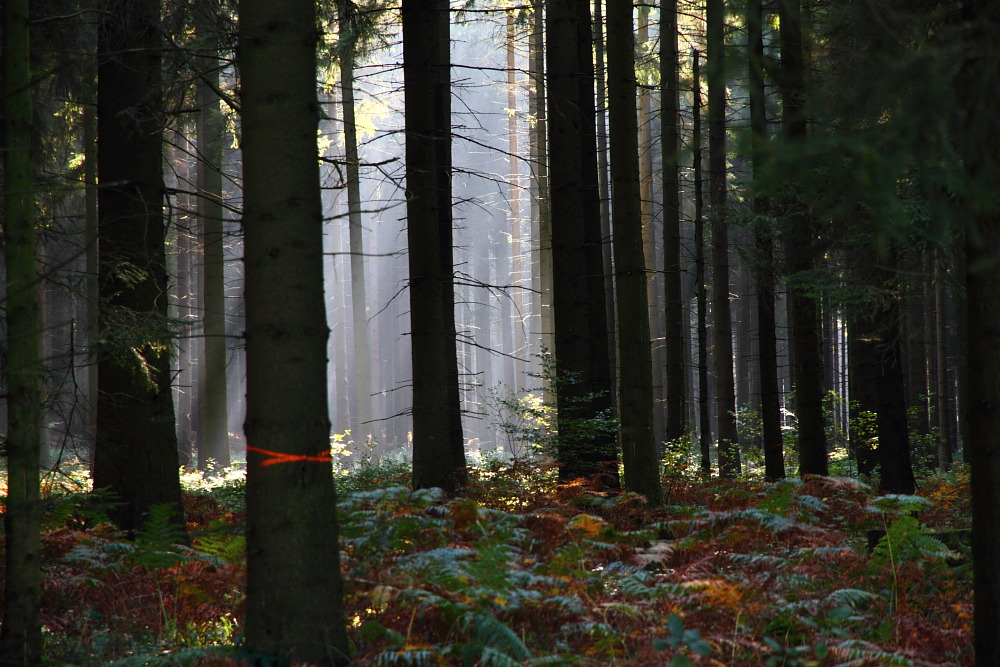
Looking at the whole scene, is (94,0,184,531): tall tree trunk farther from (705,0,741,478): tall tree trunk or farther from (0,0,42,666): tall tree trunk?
(705,0,741,478): tall tree trunk

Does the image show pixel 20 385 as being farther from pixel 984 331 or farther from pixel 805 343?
pixel 805 343

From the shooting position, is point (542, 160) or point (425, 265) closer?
point (425, 265)

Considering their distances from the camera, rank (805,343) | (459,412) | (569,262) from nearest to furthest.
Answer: (569,262)
(459,412)
(805,343)

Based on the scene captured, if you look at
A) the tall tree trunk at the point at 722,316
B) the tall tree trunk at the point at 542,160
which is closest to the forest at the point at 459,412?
the tall tree trunk at the point at 722,316

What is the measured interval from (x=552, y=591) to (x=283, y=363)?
2.12 m

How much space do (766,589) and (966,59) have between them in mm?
3256

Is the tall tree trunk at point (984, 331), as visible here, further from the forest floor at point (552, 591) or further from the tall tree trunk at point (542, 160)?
the tall tree trunk at point (542, 160)

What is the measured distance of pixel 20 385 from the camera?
3.75m

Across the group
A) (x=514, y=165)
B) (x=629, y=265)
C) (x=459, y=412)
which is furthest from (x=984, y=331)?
(x=514, y=165)

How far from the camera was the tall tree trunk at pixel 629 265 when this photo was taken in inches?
284

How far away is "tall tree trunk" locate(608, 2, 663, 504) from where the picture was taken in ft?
23.6

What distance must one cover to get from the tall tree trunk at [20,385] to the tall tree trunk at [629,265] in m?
4.94

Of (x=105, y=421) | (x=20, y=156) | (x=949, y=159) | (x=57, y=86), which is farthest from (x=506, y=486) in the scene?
(x=57, y=86)

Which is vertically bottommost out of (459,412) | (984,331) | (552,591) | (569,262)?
(552,591)
